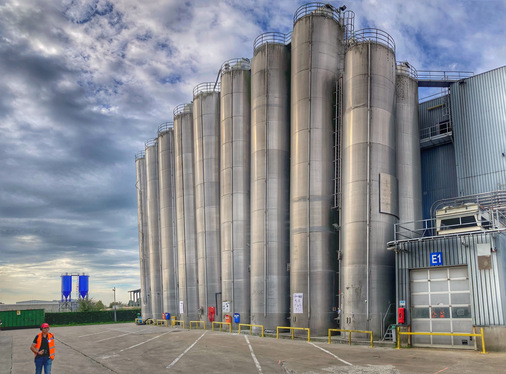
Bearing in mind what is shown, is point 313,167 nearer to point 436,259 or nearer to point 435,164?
point 435,164

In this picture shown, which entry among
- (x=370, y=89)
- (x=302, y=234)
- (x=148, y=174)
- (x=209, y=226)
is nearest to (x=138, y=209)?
(x=148, y=174)

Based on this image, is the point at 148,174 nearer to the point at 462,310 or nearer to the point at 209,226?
the point at 209,226

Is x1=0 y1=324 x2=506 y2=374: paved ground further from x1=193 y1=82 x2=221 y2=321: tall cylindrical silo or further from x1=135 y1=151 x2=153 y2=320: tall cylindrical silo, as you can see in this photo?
x1=135 y1=151 x2=153 y2=320: tall cylindrical silo

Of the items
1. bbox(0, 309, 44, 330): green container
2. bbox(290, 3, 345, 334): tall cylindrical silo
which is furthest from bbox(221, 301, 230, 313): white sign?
bbox(0, 309, 44, 330): green container

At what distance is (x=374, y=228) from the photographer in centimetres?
3241

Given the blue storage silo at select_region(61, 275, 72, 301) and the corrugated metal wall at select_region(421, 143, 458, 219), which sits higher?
the corrugated metal wall at select_region(421, 143, 458, 219)

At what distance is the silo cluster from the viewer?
33188 millimetres

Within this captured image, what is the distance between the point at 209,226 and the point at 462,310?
2764 cm

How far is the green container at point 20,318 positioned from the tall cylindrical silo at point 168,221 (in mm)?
21129

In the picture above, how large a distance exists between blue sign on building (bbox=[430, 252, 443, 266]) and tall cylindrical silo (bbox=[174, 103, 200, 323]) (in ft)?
100

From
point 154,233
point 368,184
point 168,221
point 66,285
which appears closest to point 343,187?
point 368,184

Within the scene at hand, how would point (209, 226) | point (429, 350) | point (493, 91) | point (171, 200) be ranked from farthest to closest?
point (171, 200) < point (209, 226) < point (493, 91) < point (429, 350)

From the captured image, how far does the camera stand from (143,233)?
242 ft

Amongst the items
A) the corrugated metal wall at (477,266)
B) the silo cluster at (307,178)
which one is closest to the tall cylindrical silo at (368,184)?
the silo cluster at (307,178)
